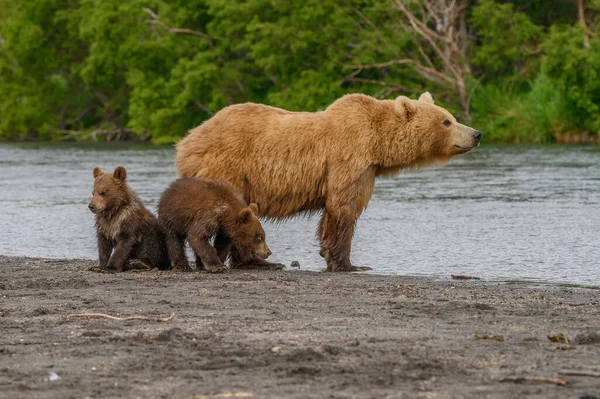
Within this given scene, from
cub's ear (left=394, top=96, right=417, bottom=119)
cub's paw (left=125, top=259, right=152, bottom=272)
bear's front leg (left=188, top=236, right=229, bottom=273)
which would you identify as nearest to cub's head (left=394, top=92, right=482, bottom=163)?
cub's ear (left=394, top=96, right=417, bottom=119)

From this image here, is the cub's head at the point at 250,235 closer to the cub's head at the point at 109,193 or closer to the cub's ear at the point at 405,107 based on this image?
the cub's head at the point at 109,193

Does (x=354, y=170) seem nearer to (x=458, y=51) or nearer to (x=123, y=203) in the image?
(x=123, y=203)

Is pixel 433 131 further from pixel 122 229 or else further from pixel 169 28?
pixel 169 28

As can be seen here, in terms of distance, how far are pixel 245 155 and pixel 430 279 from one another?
1.91 m

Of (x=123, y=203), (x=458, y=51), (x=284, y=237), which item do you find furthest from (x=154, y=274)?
(x=458, y=51)

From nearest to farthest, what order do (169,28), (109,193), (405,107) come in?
(109,193), (405,107), (169,28)

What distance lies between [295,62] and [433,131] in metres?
31.4

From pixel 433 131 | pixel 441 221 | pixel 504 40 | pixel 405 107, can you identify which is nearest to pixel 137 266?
pixel 405 107

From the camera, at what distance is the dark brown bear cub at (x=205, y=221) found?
9.22 metres

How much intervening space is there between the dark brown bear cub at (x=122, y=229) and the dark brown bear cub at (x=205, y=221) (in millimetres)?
170

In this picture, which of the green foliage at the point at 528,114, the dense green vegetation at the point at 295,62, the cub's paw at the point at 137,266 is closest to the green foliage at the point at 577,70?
the dense green vegetation at the point at 295,62

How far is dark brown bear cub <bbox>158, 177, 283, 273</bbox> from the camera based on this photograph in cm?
922

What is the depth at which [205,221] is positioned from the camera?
9.20m

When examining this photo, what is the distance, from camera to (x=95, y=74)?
47219 millimetres
